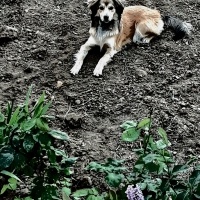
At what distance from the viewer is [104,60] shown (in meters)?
5.36

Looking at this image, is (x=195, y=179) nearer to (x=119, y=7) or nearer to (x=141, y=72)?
(x=141, y=72)

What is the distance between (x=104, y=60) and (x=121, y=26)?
2.65 ft

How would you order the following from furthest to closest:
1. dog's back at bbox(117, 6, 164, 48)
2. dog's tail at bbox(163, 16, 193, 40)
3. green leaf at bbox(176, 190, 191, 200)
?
dog's back at bbox(117, 6, 164, 48), dog's tail at bbox(163, 16, 193, 40), green leaf at bbox(176, 190, 191, 200)

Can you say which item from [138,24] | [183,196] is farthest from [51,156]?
[138,24]

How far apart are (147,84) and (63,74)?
836mm

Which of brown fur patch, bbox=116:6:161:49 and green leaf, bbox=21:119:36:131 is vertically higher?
green leaf, bbox=21:119:36:131

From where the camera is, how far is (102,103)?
4.68 meters

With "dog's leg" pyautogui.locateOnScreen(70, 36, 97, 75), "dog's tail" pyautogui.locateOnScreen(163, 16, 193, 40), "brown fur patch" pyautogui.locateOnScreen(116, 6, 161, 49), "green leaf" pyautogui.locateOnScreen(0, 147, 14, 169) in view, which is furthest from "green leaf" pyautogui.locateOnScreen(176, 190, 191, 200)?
"brown fur patch" pyautogui.locateOnScreen(116, 6, 161, 49)

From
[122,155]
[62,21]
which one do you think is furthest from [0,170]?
[62,21]

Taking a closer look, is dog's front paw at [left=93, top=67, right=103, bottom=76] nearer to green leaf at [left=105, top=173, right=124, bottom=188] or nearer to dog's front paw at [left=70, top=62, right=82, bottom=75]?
dog's front paw at [left=70, top=62, right=82, bottom=75]

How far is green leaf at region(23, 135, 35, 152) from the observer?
7.45ft

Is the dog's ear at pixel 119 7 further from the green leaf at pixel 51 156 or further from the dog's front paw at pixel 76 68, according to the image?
the green leaf at pixel 51 156

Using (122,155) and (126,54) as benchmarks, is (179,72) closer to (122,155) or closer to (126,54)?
(126,54)

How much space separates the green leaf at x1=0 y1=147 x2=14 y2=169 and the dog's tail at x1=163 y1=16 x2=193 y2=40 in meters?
3.70
